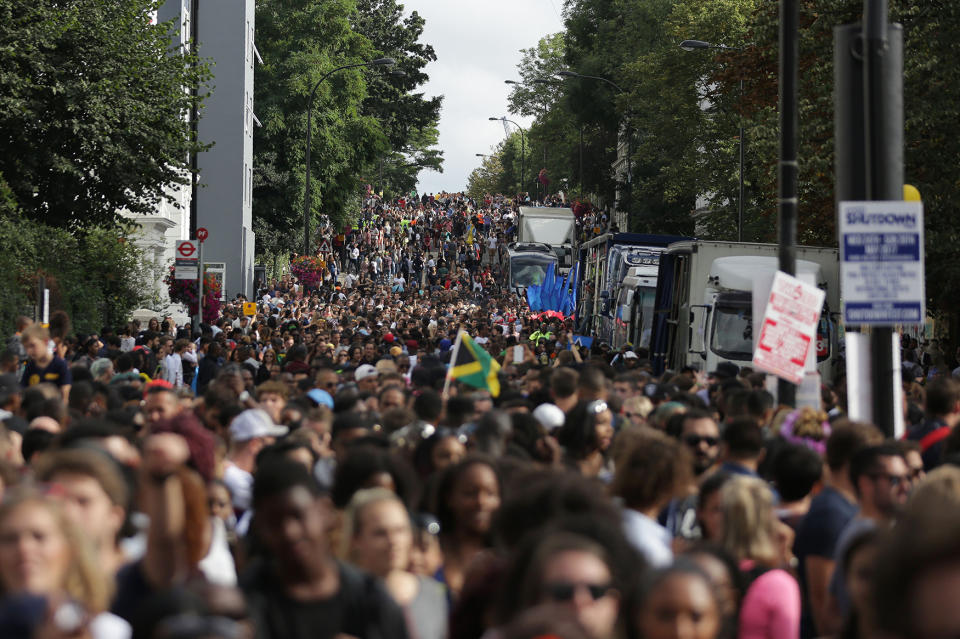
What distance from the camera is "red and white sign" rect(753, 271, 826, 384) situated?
38.0ft

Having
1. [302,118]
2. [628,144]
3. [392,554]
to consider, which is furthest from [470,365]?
[628,144]

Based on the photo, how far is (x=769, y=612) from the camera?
5523 millimetres

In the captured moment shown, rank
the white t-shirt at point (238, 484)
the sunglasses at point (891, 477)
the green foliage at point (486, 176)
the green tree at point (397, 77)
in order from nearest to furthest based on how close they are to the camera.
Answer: the sunglasses at point (891, 477), the white t-shirt at point (238, 484), the green tree at point (397, 77), the green foliage at point (486, 176)

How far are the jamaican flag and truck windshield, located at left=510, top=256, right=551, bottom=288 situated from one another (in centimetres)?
4619

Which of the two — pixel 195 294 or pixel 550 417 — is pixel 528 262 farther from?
pixel 550 417

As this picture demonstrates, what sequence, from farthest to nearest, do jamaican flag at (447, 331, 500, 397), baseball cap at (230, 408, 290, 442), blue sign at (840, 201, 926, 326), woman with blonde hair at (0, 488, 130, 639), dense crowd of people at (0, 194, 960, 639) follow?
jamaican flag at (447, 331, 500, 397), blue sign at (840, 201, 926, 326), baseball cap at (230, 408, 290, 442), woman with blonde hair at (0, 488, 130, 639), dense crowd of people at (0, 194, 960, 639)

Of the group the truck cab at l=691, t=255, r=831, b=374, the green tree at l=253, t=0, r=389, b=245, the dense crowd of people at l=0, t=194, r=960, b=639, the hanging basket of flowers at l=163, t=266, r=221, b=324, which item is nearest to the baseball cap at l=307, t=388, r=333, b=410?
the dense crowd of people at l=0, t=194, r=960, b=639

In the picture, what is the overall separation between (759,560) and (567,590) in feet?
6.26

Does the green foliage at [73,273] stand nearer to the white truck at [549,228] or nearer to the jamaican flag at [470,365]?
the jamaican flag at [470,365]

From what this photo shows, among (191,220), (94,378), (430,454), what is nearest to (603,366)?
(94,378)

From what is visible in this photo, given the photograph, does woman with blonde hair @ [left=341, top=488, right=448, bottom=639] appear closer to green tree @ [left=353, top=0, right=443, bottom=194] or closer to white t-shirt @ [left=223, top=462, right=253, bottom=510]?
white t-shirt @ [left=223, top=462, right=253, bottom=510]

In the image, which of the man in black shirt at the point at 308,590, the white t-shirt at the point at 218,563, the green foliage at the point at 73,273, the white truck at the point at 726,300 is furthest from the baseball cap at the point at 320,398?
the green foliage at the point at 73,273

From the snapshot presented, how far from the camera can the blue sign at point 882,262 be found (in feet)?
31.8

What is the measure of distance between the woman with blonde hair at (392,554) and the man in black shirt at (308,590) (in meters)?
0.32
